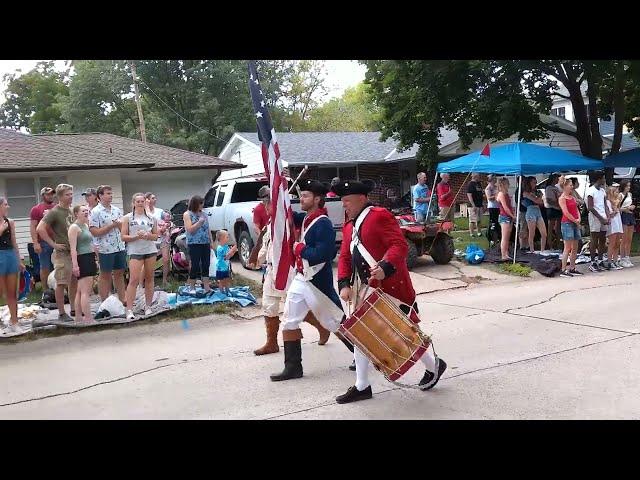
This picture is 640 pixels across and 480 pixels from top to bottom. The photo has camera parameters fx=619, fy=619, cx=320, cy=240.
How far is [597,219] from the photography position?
12.2 meters

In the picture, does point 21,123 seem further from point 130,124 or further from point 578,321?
point 578,321

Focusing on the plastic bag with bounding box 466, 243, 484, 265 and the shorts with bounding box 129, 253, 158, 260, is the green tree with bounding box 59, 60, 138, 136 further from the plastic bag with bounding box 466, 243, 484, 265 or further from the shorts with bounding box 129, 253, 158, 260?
the shorts with bounding box 129, 253, 158, 260

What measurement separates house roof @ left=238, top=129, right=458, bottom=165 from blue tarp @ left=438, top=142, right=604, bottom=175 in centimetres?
1115

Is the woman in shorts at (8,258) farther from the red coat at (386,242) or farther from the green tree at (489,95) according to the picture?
the green tree at (489,95)

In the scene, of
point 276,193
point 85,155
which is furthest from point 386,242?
point 85,155

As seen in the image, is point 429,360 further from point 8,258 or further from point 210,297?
point 8,258

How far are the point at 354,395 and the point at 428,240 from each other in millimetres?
8060

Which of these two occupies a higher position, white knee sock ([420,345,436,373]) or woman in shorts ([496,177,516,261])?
woman in shorts ([496,177,516,261])

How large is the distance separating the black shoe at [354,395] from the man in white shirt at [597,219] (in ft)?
28.2

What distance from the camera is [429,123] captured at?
674 inches

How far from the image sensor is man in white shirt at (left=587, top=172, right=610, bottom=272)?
475 inches

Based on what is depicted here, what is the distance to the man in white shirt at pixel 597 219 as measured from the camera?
39.6 feet

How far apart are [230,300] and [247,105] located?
30.8 meters

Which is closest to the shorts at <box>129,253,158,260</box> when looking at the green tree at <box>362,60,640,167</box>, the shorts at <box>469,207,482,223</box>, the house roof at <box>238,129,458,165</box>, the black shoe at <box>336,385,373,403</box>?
the black shoe at <box>336,385,373,403</box>
